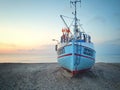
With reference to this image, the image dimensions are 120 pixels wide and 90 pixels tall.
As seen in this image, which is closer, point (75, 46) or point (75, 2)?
point (75, 46)

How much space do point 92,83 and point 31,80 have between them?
23.4ft

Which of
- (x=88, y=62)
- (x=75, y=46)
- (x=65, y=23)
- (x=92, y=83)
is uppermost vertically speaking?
(x=65, y=23)

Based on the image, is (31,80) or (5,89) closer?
(5,89)

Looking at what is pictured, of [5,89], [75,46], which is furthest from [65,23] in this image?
[5,89]

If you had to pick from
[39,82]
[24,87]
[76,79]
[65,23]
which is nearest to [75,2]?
[65,23]

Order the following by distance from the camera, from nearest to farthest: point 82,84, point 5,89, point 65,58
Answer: point 5,89, point 82,84, point 65,58

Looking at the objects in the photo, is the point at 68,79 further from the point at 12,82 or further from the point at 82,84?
the point at 12,82

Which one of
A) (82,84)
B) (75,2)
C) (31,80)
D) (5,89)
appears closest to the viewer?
(5,89)

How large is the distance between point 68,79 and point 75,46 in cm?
410

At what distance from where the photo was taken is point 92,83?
54.4ft

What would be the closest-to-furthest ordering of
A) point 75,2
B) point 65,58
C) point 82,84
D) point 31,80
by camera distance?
1. point 82,84
2. point 31,80
3. point 65,58
4. point 75,2

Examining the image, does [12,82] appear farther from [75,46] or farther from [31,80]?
[75,46]

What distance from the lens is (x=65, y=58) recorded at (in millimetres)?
19125

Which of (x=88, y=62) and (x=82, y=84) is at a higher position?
(x=88, y=62)
